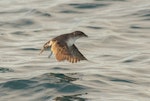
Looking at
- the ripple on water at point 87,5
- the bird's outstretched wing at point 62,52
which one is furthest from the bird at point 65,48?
the ripple on water at point 87,5

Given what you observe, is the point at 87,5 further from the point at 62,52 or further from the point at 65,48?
the point at 62,52

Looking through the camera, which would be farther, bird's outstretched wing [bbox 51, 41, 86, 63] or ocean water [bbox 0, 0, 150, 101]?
bird's outstretched wing [bbox 51, 41, 86, 63]

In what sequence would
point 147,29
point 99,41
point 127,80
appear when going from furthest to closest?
point 147,29 → point 99,41 → point 127,80

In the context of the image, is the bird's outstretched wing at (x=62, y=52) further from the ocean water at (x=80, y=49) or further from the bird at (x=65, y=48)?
the ocean water at (x=80, y=49)

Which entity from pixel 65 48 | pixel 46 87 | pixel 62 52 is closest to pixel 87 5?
pixel 65 48

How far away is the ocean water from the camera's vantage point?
40.2 feet

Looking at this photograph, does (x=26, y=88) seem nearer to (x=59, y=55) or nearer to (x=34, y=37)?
(x=59, y=55)

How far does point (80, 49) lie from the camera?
56.6 feet

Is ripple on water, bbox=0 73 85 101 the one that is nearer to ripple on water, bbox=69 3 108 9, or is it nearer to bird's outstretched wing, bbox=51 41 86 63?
bird's outstretched wing, bbox=51 41 86 63

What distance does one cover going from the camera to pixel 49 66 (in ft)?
48.5

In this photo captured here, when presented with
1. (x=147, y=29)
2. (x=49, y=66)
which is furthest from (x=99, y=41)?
(x=49, y=66)

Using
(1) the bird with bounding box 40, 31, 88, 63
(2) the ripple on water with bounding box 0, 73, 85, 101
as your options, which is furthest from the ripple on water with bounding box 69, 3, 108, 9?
(2) the ripple on water with bounding box 0, 73, 85, 101

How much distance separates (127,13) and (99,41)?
12.5 ft

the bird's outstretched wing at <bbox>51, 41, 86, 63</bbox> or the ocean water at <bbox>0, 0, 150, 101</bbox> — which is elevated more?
the bird's outstretched wing at <bbox>51, 41, 86, 63</bbox>
